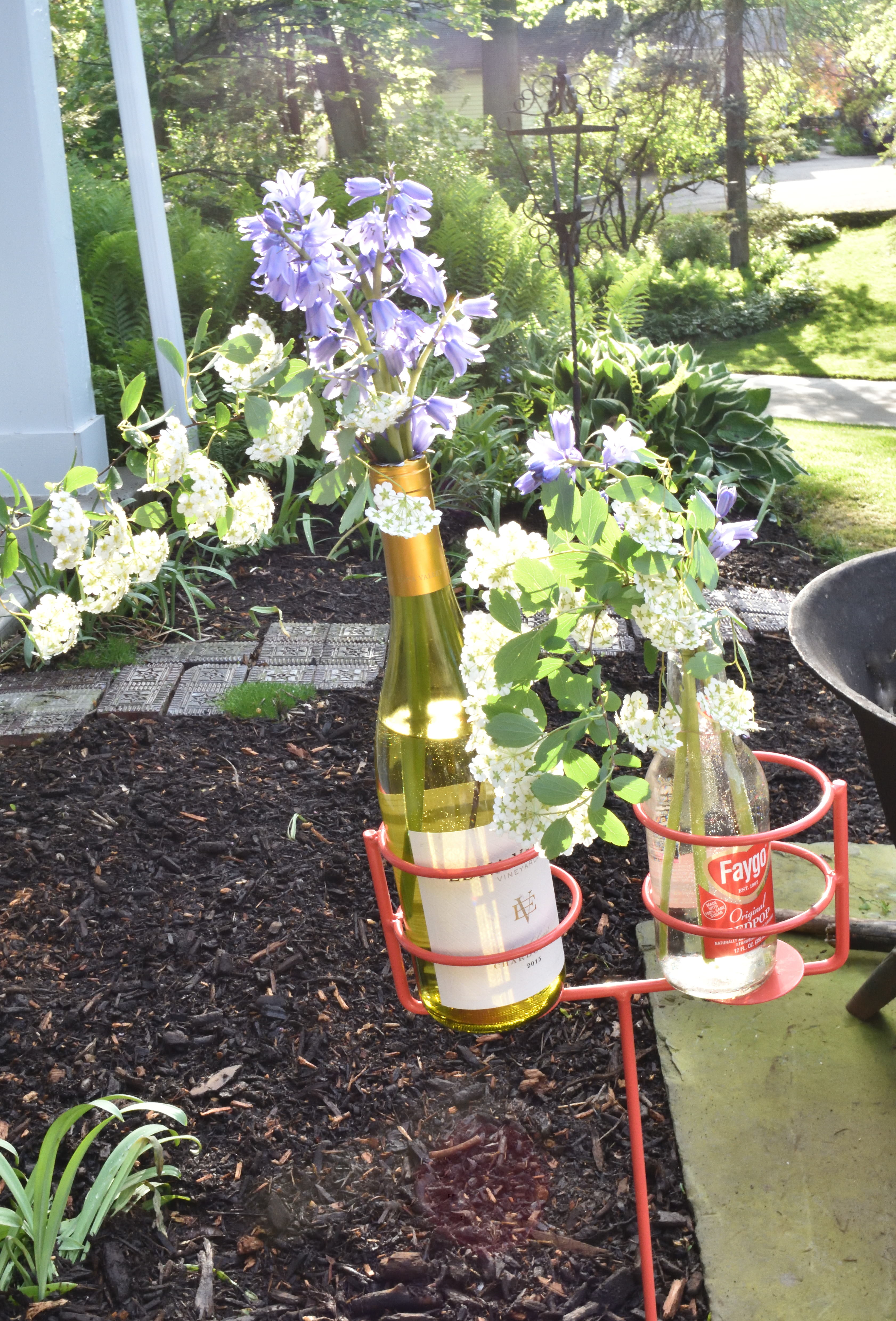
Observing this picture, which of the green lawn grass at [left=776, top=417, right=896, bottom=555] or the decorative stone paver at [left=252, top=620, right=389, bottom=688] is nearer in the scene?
the decorative stone paver at [left=252, top=620, right=389, bottom=688]

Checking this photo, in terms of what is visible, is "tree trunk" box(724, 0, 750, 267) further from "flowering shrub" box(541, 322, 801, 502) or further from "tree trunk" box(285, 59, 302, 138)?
"flowering shrub" box(541, 322, 801, 502)

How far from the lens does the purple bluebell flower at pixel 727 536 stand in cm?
80

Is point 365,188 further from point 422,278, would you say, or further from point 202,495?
point 202,495

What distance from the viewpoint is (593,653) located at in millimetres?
938

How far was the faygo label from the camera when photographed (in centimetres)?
92

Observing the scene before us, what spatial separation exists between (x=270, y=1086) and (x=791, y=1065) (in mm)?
832

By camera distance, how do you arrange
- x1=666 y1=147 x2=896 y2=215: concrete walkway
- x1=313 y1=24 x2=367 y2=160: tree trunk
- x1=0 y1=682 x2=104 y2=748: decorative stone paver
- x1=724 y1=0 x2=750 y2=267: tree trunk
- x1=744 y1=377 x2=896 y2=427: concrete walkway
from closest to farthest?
x1=0 y1=682 x2=104 y2=748: decorative stone paver → x1=744 y1=377 x2=896 y2=427: concrete walkway → x1=313 y1=24 x2=367 y2=160: tree trunk → x1=724 y1=0 x2=750 y2=267: tree trunk → x1=666 y1=147 x2=896 y2=215: concrete walkway

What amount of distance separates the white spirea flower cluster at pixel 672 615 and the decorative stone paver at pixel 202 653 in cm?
226

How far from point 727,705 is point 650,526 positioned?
16 centimetres

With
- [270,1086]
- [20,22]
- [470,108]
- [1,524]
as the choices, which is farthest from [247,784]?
[470,108]

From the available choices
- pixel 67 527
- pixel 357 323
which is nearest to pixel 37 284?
pixel 67 527

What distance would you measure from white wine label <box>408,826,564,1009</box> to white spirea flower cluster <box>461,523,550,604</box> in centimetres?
25

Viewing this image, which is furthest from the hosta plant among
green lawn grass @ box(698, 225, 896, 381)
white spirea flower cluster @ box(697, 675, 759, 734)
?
green lawn grass @ box(698, 225, 896, 381)

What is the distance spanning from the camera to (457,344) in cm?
82
